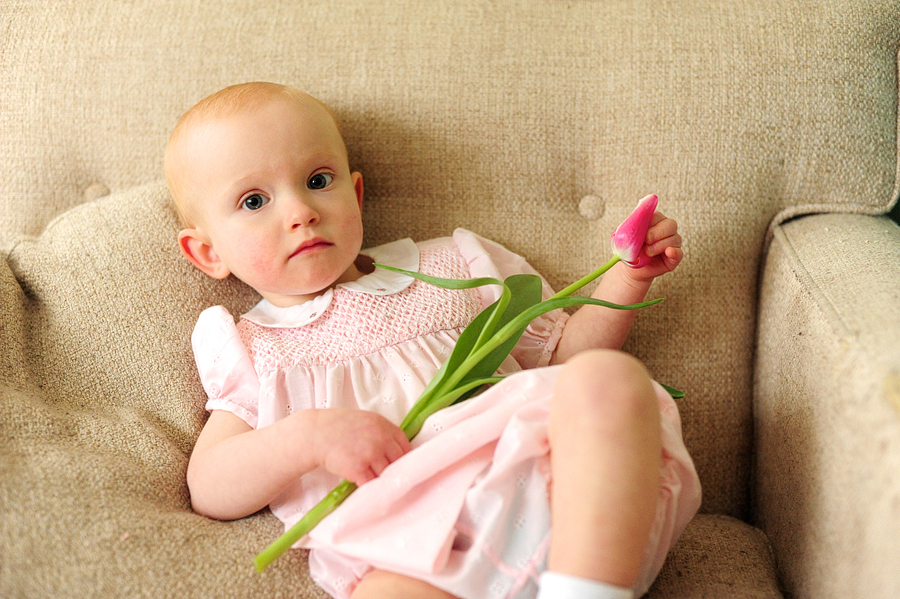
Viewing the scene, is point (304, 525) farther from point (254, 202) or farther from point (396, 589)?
point (254, 202)

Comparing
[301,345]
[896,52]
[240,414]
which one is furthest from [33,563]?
[896,52]

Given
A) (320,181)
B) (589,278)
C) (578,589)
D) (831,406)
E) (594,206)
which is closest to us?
(578,589)

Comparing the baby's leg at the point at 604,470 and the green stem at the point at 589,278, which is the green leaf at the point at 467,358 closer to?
the green stem at the point at 589,278

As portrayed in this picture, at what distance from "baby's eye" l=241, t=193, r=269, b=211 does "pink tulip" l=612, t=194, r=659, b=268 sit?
47cm

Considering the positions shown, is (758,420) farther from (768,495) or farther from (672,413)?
(672,413)

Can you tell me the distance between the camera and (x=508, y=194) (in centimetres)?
112

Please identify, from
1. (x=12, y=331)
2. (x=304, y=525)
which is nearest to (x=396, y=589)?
(x=304, y=525)

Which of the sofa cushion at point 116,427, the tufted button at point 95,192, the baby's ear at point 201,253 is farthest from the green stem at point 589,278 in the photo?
the tufted button at point 95,192

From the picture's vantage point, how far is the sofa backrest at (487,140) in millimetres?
1003

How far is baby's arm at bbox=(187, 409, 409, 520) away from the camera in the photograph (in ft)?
2.49

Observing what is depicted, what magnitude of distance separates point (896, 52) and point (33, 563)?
4.38ft

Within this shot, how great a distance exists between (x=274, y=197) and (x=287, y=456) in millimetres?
356

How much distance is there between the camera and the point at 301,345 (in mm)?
944

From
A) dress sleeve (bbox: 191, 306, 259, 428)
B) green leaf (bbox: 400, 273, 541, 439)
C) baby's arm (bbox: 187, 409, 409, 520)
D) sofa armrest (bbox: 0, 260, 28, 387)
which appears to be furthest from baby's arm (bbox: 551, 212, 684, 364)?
sofa armrest (bbox: 0, 260, 28, 387)
